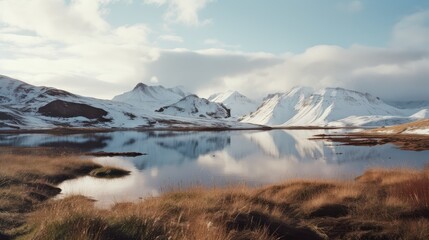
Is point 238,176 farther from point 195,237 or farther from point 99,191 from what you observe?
point 195,237

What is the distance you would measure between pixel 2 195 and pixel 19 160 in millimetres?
22407

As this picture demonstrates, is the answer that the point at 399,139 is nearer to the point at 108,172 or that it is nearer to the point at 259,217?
the point at 108,172

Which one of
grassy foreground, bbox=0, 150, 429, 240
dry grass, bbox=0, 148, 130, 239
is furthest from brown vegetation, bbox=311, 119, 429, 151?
grassy foreground, bbox=0, 150, 429, 240

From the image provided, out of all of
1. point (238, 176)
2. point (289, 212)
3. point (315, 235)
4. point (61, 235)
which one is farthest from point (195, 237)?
point (238, 176)

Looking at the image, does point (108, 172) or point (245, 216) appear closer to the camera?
point (245, 216)

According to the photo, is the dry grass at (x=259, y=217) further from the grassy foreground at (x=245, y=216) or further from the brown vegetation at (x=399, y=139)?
the brown vegetation at (x=399, y=139)

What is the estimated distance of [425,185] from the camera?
16.7 meters

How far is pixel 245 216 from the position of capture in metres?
12.5

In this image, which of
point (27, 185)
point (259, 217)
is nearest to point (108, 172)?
point (27, 185)

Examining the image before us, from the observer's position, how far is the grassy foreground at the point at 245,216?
30.1 ft

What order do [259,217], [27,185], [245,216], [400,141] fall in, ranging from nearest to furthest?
[245,216] < [259,217] < [27,185] < [400,141]

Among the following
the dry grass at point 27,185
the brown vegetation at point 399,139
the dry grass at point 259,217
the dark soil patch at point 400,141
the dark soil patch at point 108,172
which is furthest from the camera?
the brown vegetation at point 399,139

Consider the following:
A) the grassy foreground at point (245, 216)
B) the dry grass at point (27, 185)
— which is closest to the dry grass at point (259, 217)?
the grassy foreground at point (245, 216)

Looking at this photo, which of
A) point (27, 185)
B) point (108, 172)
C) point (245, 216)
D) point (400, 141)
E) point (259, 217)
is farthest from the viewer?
point (400, 141)
